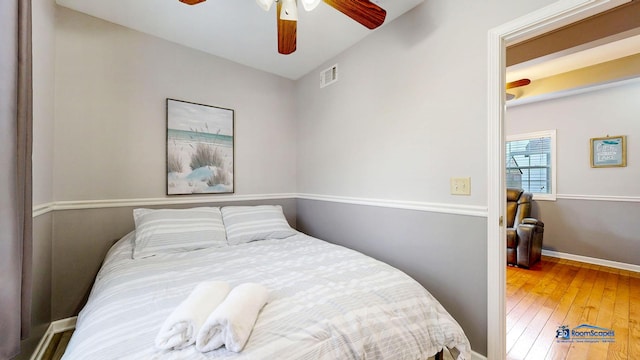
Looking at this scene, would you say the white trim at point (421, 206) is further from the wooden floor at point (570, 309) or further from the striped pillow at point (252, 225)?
the wooden floor at point (570, 309)

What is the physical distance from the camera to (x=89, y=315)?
3.32 feet

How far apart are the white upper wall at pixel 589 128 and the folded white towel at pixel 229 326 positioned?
4.79 meters

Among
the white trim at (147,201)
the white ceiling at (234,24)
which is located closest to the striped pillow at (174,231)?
the white trim at (147,201)

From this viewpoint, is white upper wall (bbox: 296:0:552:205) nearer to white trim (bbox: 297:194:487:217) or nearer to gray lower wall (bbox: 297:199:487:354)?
white trim (bbox: 297:194:487:217)

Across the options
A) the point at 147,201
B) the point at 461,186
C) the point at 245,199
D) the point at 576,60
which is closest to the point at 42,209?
the point at 147,201

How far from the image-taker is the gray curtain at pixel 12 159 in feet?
2.72

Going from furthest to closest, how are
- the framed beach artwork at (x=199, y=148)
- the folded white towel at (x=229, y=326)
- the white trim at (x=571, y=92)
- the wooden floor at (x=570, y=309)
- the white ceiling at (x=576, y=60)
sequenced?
the white trim at (x=571, y=92) → the white ceiling at (x=576, y=60) → the framed beach artwork at (x=199, y=148) → the wooden floor at (x=570, y=309) → the folded white towel at (x=229, y=326)

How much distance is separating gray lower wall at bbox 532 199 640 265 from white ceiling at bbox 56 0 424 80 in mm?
3907

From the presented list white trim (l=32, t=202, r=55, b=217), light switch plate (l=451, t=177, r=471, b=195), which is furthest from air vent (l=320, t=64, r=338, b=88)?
white trim (l=32, t=202, r=55, b=217)

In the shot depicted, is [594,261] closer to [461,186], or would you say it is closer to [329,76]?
[461,186]

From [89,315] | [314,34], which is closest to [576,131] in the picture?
[314,34]

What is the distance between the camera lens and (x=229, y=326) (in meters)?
0.80

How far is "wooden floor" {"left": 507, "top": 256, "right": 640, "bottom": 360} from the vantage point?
65.5 inches

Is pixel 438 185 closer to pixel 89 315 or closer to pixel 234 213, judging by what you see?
pixel 234 213
